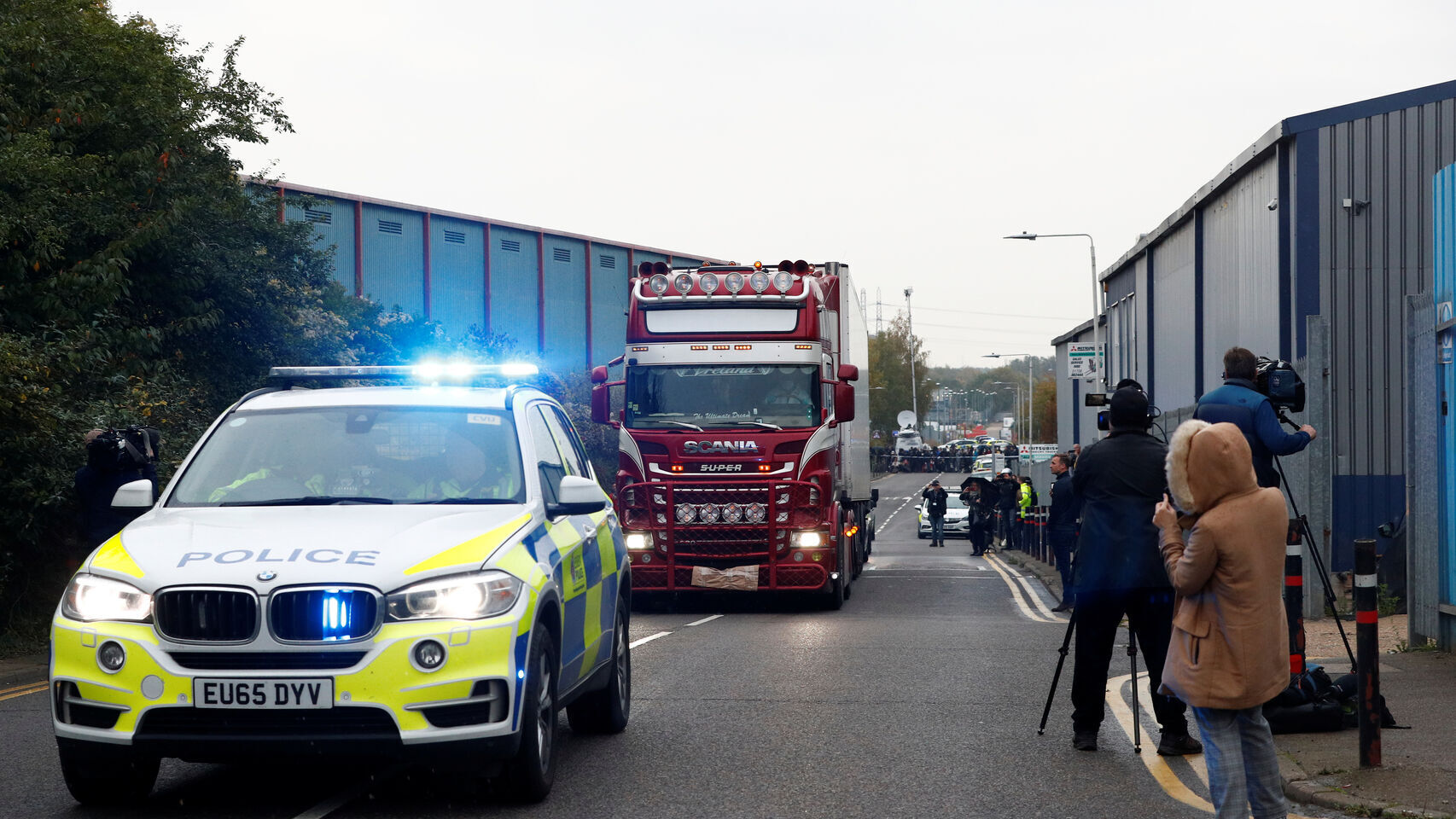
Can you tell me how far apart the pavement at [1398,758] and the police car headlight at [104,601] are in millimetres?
4909

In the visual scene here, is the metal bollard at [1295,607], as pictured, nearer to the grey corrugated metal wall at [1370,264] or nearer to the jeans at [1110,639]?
the jeans at [1110,639]

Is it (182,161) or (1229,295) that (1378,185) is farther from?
(182,161)

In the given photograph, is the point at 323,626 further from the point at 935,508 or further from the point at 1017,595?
the point at 935,508

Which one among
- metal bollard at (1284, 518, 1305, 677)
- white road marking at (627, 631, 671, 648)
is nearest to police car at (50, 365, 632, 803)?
metal bollard at (1284, 518, 1305, 677)

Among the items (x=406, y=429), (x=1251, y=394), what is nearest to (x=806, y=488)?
(x=1251, y=394)

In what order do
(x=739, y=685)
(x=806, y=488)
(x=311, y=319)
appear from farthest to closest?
(x=311, y=319)
(x=806, y=488)
(x=739, y=685)

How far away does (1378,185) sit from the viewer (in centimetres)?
1827

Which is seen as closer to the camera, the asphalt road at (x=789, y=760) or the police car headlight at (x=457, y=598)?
the police car headlight at (x=457, y=598)

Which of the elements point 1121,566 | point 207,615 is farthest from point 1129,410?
point 207,615

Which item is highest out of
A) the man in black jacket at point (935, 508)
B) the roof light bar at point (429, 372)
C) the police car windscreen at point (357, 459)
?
the roof light bar at point (429, 372)

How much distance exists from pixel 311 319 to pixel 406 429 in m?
22.7

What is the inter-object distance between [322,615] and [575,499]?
1.51 meters

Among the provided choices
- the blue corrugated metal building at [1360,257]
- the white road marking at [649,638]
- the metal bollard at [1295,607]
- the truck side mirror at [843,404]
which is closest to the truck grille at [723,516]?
the truck side mirror at [843,404]

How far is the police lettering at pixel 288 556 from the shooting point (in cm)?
595
